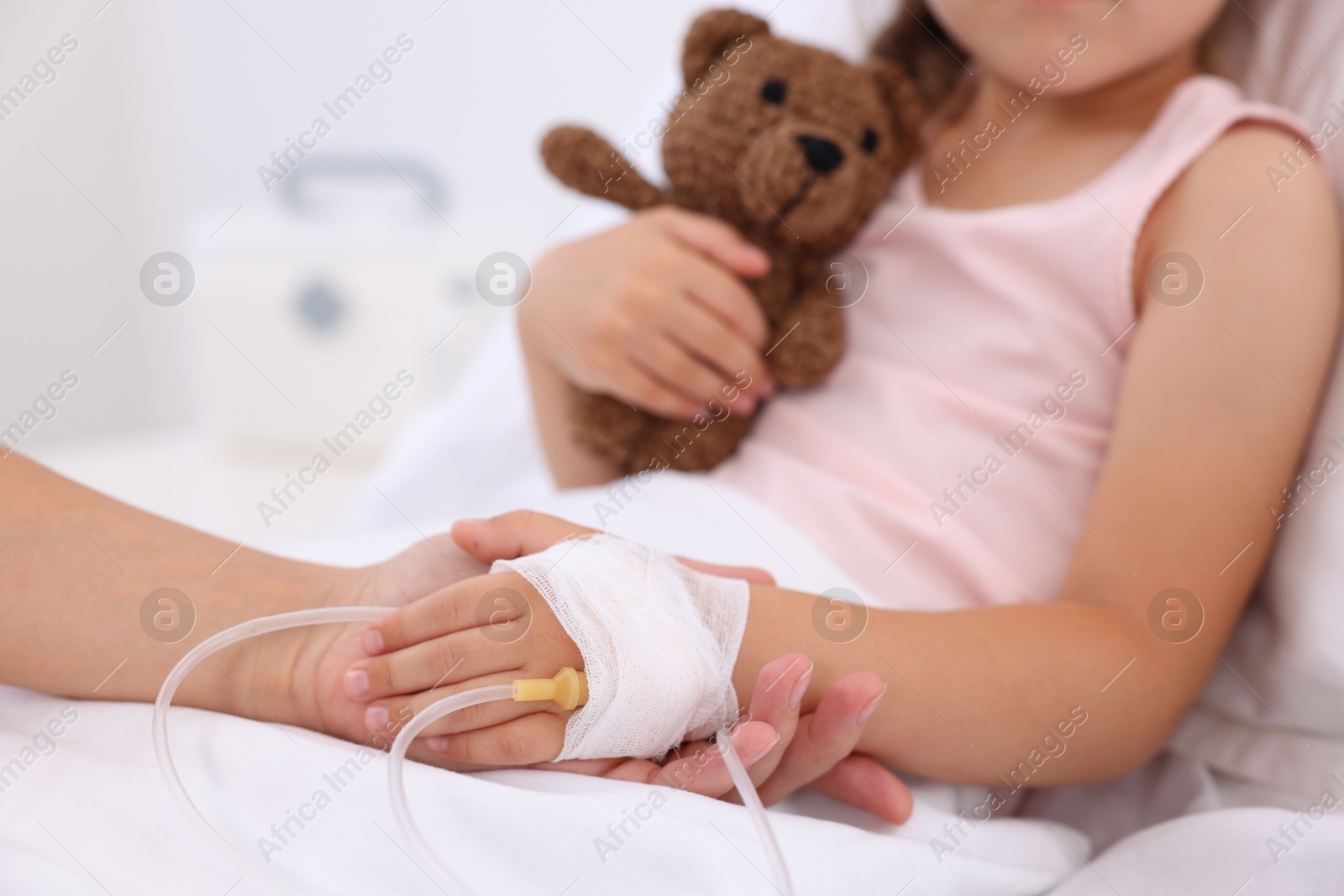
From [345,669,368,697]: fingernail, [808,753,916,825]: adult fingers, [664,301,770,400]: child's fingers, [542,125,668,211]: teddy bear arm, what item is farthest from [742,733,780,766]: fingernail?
[542,125,668,211]: teddy bear arm

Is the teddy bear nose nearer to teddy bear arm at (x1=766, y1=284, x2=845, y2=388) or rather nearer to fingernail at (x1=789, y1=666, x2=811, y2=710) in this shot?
teddy bear arm at (x1=766, y1=284, x2=845, y2=388)

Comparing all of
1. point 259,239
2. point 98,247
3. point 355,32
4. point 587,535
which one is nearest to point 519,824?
point 587,535

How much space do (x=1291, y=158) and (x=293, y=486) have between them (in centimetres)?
132

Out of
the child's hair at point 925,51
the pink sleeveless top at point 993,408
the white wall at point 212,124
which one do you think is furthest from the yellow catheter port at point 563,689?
the white wall at point 212,124

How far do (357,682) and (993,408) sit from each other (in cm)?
54

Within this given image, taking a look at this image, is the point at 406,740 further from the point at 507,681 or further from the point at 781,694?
the point at 781,694

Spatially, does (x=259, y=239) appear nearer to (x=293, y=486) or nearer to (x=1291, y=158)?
(x=293, y=486)

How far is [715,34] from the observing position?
2.97ft

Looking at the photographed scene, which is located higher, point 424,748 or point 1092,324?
point 424,748

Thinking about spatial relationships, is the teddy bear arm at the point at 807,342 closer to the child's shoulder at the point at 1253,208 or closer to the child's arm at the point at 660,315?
the child's arm at the point at 660,315

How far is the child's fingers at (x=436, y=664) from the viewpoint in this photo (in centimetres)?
55

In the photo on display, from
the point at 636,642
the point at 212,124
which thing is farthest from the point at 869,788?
the point at 212,124

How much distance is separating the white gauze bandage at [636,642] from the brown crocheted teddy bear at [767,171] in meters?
0.36

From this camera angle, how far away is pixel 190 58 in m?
2.19
